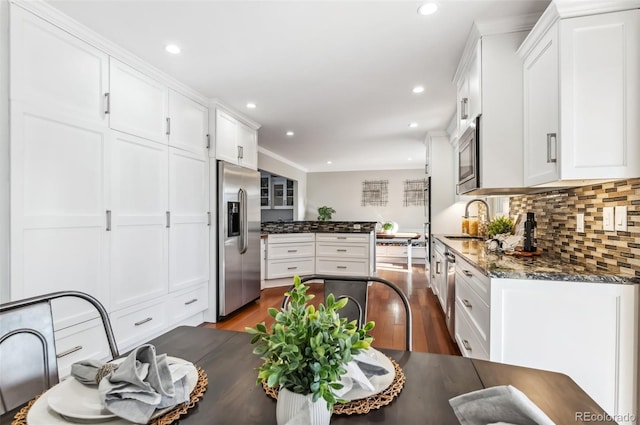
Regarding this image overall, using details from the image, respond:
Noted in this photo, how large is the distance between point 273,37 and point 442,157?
3.26 meters

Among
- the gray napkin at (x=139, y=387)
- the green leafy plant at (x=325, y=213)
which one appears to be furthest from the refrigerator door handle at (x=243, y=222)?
the green leafy plant at (x=325, y=213)

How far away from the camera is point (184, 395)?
2.46 ft

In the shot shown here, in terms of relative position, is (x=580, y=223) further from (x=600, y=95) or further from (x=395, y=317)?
(x=395, y=317)

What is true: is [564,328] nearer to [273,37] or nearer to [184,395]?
[184,395]

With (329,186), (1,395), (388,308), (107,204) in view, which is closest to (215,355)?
(1,395)

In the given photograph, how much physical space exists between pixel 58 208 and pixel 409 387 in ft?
7.02

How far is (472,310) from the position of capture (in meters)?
1.99

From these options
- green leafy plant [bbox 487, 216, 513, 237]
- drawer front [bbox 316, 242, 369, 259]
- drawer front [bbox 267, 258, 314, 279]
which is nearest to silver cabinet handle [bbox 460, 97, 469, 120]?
green leafy plant [bbox 487, 216, 513, 237]

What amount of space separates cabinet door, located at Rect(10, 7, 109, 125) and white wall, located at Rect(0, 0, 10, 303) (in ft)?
0.10

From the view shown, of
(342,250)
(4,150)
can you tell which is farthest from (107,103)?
(342,250)

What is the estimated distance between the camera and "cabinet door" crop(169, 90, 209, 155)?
2844 millimetres

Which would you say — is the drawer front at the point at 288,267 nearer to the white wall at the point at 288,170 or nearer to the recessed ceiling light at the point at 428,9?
the white wall at the point at 288,170

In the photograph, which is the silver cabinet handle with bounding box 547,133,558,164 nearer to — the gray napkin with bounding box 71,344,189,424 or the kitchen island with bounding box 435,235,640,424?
the kitchen island with bounding box 435,235,640,424

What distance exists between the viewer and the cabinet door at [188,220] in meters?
2.83
